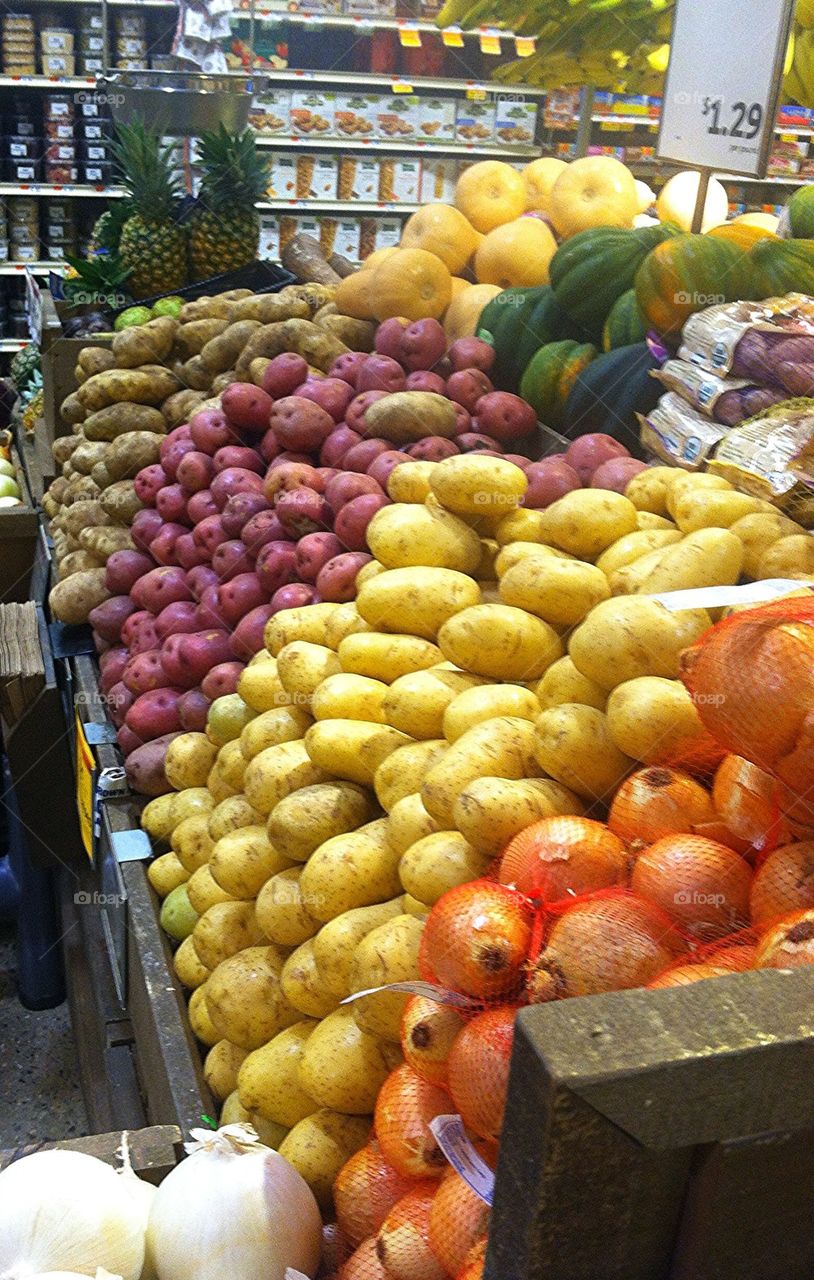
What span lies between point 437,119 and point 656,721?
8.04 metres

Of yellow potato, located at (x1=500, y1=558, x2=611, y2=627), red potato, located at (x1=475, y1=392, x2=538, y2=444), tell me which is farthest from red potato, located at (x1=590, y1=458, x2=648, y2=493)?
red potato, located at (x1=475, y1=392, x2=538, y2=444)

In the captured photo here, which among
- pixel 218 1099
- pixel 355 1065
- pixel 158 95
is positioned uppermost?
pixel 158 95

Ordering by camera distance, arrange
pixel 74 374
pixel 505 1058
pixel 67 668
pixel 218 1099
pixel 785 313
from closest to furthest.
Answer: pixel 505 1058 < pixel 218 1099 < pixel 785 313 < pixel 67 668 < pixel 74 374

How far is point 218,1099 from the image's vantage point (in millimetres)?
1863

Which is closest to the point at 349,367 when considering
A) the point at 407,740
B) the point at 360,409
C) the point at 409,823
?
the point at 360,409

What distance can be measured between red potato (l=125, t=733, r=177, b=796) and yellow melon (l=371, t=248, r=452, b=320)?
1.32 meters

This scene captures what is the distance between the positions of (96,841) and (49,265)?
260 inches

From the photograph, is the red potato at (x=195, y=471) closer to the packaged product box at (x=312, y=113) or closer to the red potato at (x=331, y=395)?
the red potato at (x=331, y=395)

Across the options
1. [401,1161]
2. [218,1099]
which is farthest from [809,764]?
[218,1099]

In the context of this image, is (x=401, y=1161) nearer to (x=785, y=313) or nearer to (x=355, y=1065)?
(x=355, y=1065)

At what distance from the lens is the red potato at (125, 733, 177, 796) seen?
2.56 metres

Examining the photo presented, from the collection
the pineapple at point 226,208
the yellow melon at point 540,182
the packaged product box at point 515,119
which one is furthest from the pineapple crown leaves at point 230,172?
the packaged product box at point 515,119

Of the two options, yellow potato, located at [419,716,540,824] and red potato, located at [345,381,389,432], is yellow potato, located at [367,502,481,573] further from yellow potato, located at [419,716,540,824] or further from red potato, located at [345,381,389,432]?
red potato, located at [345,381,389,432]

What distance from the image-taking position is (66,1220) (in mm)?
1139
